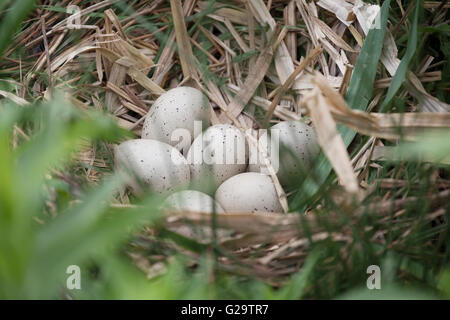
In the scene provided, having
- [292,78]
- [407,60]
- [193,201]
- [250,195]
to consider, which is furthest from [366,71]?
[193,201]

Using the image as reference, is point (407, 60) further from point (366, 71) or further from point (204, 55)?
point (204, 55)

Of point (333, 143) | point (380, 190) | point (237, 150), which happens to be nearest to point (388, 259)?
point (333, 143)

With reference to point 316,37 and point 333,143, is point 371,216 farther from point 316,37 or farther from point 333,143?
point 316,37

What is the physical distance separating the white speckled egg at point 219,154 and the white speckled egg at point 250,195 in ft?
0.33

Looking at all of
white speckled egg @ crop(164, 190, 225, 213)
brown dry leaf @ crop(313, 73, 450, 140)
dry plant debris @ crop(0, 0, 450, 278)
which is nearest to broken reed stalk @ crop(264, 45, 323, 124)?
dry plant debris @ crop(0, 0, 450, 278)

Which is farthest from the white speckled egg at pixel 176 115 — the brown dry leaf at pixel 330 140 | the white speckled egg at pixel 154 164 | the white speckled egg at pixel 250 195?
the brown dry leaf at pixel 330 140

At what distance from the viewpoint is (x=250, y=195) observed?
1.21 meters

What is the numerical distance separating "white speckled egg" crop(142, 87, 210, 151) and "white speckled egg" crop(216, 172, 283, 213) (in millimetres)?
231

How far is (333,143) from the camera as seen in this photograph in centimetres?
76

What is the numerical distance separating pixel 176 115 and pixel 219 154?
173mm

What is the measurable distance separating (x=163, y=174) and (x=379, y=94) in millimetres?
584

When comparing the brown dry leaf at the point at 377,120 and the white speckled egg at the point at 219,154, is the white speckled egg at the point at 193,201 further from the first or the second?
the brown dry leaf at the point at 377,120
